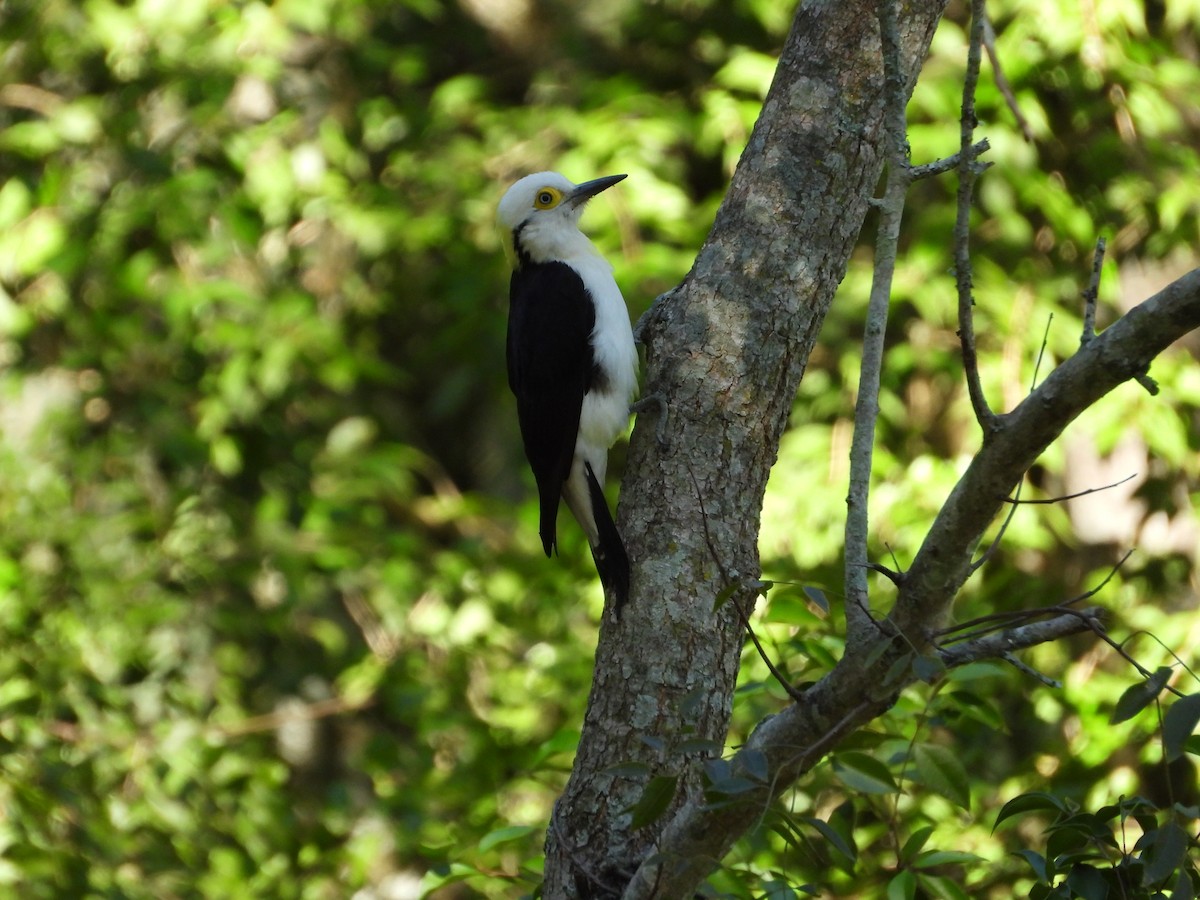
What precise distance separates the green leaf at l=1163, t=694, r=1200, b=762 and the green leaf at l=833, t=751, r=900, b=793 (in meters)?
0.60

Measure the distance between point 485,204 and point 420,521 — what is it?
5.67 feet

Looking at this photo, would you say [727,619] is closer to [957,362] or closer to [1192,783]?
[1192,783]

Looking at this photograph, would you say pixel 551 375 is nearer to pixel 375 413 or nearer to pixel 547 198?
pixel 547 198

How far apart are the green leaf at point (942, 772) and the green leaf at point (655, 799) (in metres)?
0.62

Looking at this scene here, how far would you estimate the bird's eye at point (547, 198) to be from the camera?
4.12 m

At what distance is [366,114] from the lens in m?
6.31

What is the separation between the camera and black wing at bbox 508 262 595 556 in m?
3.60

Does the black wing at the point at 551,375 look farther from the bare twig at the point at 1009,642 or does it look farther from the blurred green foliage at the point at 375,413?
the bare twig at the point at 1009,642

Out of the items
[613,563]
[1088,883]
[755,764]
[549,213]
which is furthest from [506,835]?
[549,213]

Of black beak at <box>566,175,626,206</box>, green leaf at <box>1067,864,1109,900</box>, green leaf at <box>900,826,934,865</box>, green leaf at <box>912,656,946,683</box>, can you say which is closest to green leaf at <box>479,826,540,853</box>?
green leaf at <box>900,826,934,865</box>

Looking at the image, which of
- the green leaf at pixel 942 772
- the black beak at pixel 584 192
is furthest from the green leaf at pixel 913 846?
the black beak at pixel 584 192

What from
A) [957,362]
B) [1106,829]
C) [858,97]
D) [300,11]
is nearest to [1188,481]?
[957,362]

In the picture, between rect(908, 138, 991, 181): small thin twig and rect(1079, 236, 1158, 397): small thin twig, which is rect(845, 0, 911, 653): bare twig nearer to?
rect(908, 138, 991, 181): small thin twig

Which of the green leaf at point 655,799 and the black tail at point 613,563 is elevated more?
the black tail at point 613,563
